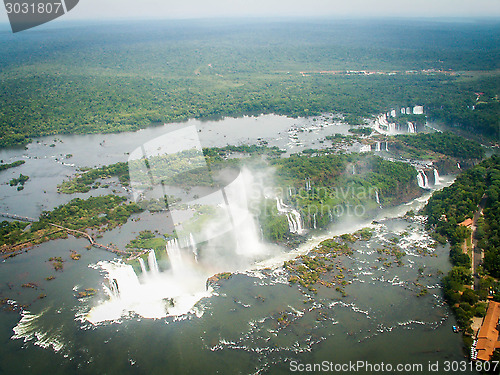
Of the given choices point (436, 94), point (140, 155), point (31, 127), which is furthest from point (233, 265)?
point (436, 94)

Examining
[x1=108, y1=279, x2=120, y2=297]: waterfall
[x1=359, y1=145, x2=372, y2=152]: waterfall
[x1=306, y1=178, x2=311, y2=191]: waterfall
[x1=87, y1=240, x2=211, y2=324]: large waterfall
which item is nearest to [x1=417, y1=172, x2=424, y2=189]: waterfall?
[x1=359, y1=145, x2=372, y2=152]: waterfall

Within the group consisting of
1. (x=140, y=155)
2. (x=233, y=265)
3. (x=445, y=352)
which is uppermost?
(x=140, y=155)

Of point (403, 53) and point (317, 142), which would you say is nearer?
point (317, 142)

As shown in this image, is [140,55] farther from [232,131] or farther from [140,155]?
[140,155]

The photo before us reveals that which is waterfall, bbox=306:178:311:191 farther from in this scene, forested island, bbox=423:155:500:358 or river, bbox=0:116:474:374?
forested island, bbox=423:155:500:358

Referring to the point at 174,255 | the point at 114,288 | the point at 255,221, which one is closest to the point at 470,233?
the point at 255,221

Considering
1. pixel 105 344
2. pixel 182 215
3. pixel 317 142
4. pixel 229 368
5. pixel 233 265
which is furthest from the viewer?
pixel 317 142

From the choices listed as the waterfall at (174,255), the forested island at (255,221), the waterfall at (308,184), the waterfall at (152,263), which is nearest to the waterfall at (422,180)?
the forested island at (255,221)

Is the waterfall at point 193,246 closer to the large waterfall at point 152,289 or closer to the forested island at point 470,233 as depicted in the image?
the large waterfall at point 152,289
